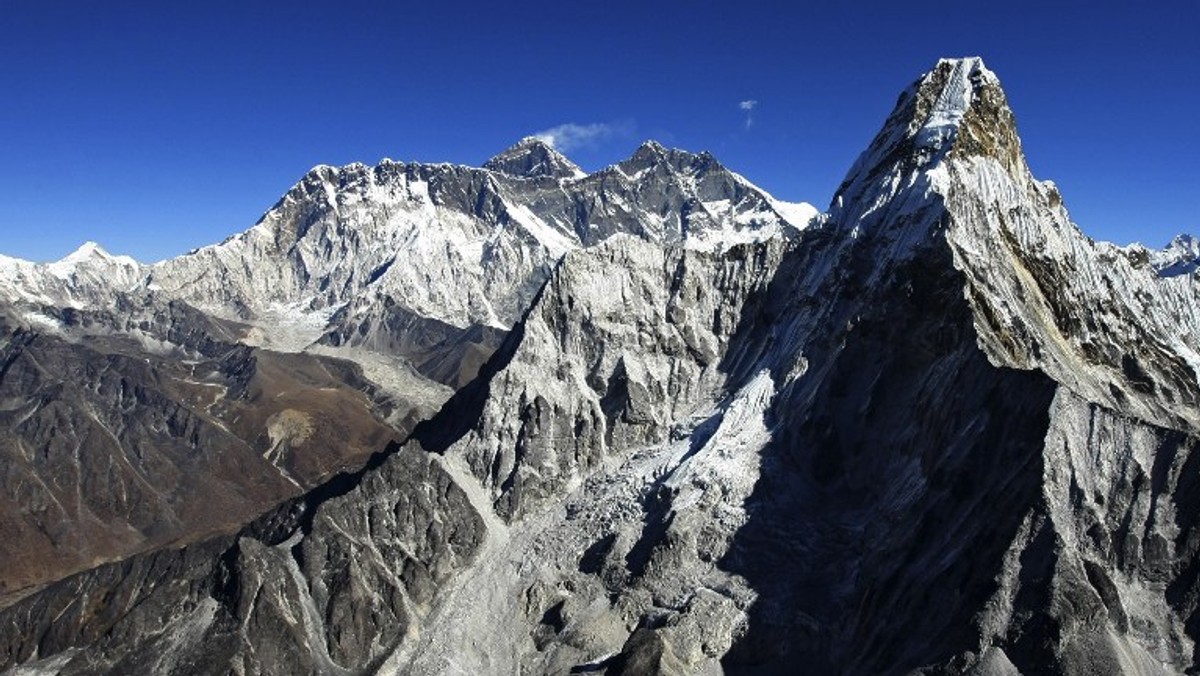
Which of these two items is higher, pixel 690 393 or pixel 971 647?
pixel 690 393

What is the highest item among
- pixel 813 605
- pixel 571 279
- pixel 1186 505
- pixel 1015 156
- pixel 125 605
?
pixel 1015 156

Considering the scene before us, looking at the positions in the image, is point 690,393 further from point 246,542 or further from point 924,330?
point 246,542

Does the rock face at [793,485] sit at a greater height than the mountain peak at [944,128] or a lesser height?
lesser

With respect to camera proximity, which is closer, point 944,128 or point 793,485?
point 793,485

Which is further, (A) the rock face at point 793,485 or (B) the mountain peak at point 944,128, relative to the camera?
(B) the mountain peak at point 944,128

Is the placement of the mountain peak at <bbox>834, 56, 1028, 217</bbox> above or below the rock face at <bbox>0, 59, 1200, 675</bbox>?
above

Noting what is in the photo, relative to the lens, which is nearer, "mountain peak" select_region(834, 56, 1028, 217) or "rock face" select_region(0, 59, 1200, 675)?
"rock face" select_region(0, 59, 1200, 675)

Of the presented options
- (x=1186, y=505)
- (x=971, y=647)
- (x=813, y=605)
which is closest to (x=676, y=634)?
(x=813, y=605)

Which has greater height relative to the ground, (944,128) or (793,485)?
(944,128)
